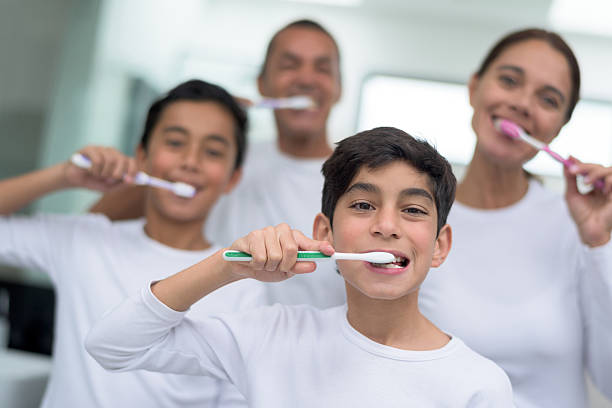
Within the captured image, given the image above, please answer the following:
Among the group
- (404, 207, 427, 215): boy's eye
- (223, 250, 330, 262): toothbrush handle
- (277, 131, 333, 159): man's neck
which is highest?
(404, 207, 427, 215): boy's eye

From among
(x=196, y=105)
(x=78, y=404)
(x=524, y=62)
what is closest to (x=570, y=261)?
(x=524, y=62)

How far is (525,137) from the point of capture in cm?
88

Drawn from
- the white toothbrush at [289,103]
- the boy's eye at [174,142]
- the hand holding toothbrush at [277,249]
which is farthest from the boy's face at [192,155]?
the hand holding toothbrush at [277,249]

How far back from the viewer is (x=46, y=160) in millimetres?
1808

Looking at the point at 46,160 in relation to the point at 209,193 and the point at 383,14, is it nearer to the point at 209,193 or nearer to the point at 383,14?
the point at 209,193

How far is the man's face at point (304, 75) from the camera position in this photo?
1108mm

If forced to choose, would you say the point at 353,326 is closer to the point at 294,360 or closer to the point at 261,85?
the point at 294,360

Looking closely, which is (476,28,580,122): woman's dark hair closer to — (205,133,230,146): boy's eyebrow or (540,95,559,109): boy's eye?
(540,95,559,109): boy's eye

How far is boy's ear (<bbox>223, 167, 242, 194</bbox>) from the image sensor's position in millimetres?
1044

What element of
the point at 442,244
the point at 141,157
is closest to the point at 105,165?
the point at 141,157

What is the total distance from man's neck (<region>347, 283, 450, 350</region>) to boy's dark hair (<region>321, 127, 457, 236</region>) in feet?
0.33

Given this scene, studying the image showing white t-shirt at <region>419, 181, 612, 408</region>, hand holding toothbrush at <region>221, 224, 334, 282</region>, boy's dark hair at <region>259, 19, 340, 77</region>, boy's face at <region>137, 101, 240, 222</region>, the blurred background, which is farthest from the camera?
the blurred background

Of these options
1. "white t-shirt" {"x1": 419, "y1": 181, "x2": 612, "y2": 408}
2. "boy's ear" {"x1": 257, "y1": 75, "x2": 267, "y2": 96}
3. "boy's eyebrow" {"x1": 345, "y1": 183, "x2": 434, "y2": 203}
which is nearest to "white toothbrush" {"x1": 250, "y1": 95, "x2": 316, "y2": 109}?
"boy's ear" {"x1": 257, "y1": 75, "x2": 267, "y2": 96}

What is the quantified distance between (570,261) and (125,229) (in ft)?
2.22
